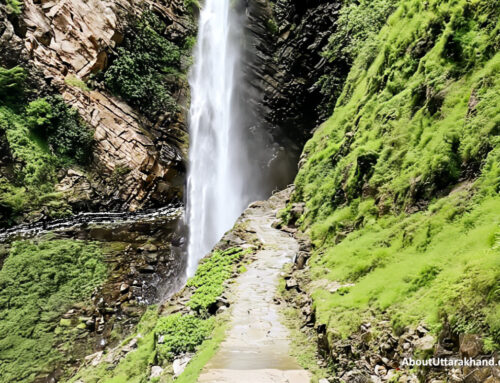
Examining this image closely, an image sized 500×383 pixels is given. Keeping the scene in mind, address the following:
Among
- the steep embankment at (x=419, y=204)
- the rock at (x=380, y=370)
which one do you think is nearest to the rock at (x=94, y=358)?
the steep embankment at (x=419, y=204)

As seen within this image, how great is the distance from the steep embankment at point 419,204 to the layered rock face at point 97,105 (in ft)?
43.4

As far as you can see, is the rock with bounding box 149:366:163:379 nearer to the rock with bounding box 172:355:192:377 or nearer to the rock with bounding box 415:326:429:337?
the rock with bounding box 172:355:192:377

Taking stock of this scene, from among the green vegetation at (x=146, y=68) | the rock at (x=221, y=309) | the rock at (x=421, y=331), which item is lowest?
the rock at (x=421, y=331)

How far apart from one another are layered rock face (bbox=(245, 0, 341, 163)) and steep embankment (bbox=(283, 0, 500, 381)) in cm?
1415

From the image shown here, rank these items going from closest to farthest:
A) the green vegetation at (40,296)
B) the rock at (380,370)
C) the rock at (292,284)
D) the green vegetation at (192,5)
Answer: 1. the rock at (380,370)
2. the rock at (292,284)
3. the green vegetation at (40,296)
4. the green vegetation at (192,5)

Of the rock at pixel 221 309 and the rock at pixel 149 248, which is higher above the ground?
the rock at pixel 149 248

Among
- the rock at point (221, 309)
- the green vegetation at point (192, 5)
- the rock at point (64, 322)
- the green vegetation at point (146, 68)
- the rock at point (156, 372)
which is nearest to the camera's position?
the rock at point (156, 372)

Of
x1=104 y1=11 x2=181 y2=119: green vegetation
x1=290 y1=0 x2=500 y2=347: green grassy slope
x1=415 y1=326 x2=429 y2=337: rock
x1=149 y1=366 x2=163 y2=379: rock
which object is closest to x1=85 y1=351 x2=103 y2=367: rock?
x1=149 y1=366 x2=163 y2=379: rock

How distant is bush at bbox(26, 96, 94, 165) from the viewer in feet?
67.9

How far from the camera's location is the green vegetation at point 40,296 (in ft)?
34.6

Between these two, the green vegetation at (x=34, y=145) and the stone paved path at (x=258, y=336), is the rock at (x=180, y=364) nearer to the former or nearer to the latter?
the stone paved path at (x=258, y=336)

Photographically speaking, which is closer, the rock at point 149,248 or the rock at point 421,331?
the rock at point 421,331

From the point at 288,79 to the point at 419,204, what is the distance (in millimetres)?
21384

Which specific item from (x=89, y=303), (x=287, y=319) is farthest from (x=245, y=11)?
(x=287, y=319)
